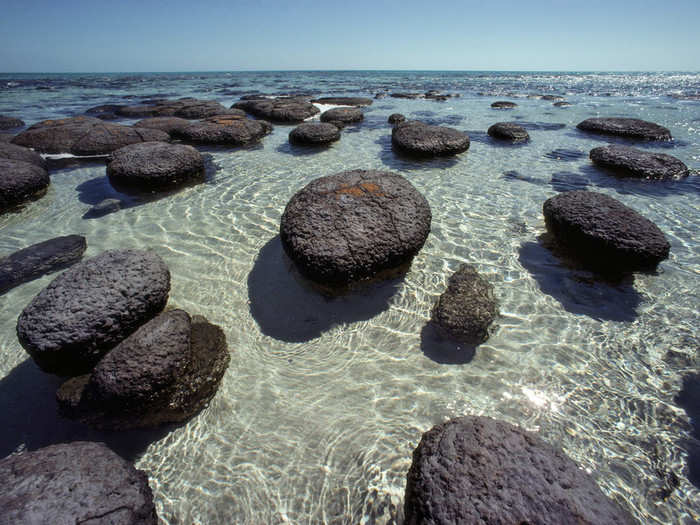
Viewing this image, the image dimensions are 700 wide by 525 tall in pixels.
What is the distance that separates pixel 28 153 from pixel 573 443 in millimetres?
10539

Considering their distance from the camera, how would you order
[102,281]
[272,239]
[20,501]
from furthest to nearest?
1. [272,239]
2. [102,281]
3. [20,501]

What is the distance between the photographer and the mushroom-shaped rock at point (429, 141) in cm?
790

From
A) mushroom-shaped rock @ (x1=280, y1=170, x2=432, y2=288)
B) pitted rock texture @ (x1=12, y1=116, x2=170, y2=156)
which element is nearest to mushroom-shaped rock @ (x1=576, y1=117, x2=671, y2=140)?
mushroom-shaped rock @ (x1=280, y1=170, x2=432, y2=288)

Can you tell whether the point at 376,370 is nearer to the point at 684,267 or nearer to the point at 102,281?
the point at 102,281

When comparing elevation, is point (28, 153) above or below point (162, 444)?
above

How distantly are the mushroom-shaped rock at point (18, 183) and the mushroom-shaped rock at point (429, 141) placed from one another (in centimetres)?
770

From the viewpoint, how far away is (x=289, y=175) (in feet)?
22.8

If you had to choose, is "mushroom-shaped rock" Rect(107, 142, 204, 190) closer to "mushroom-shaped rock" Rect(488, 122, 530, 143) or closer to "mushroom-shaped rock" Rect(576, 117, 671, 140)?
"mushroom-shaped rock" Rect(488, 122, 530, 143)

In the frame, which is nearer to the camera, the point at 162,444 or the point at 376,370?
the point at 162,444

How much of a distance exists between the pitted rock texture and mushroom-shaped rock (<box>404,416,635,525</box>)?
10168mm

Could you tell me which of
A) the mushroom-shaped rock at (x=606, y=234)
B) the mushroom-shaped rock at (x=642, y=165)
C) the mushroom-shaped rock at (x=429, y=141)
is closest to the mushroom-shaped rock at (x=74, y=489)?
the mushroom-shaped rock at (x=606, y=234)

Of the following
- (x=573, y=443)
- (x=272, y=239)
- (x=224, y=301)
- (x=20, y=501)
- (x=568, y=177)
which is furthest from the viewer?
(x=568, y=177)

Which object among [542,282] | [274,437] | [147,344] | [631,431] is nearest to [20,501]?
[147,344]

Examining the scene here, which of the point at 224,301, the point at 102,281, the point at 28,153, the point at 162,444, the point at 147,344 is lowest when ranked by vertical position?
the point at 162,444
